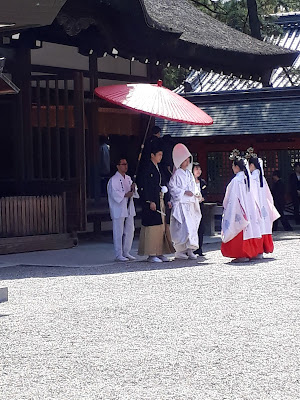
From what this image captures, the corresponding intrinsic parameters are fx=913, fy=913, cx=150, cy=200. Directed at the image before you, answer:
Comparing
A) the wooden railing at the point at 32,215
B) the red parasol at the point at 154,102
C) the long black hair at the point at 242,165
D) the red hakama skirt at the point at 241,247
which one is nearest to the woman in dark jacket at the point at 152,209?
the red parasol at the point at 154,102

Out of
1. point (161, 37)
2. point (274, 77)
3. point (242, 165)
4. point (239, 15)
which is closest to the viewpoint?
point (242, 165)

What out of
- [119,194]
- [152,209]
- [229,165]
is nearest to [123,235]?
[119,194]

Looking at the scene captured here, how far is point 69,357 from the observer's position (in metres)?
6.38

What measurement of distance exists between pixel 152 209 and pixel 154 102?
1516 mm

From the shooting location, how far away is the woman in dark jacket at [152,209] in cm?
1305

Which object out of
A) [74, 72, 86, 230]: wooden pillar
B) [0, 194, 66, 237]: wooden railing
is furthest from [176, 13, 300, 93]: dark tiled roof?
[0, 194, 66, 237]: wooden railing

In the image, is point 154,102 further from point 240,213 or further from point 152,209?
point 240,213

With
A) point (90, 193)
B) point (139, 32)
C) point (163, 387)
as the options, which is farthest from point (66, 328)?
point (90, 193)

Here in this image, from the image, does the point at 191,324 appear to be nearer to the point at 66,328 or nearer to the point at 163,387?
the point at 66,328

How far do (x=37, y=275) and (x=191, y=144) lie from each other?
10962mm

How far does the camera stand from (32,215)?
571 inches

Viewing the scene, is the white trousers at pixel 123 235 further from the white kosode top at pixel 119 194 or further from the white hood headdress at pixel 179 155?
the white hood headdress at pixel 179 155

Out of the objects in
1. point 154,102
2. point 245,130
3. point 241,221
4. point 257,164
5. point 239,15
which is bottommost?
point 241,221

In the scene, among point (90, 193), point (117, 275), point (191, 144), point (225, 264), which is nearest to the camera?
point (117, 275)
